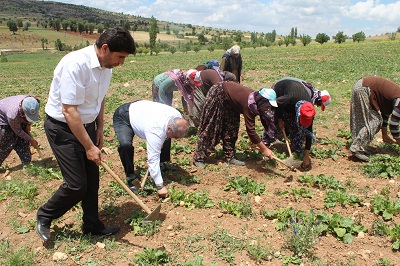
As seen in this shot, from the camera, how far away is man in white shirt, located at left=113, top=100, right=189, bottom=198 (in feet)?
12.7

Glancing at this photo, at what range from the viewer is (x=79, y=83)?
8.98 feet

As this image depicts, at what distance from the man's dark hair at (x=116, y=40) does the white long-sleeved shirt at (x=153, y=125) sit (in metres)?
1.32

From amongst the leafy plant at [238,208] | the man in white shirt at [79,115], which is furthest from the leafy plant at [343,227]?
the man in white shirt at [79,115]

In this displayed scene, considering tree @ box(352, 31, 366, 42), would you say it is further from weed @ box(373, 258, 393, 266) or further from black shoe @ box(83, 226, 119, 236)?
black shoe @ box(83, 226, 119, 236)

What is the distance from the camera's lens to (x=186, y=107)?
734cm

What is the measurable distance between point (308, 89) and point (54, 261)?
413 centimetres

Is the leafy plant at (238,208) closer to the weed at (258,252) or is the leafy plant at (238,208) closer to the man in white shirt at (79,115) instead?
the weed at (258,252)

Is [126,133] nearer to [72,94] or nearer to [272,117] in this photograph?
[72,94]

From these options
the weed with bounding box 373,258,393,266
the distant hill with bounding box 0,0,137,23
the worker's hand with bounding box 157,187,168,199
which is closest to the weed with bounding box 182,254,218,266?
the worker's hand with bounding box 157,187,168,199

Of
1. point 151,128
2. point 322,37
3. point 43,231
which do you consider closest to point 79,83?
point 151,128

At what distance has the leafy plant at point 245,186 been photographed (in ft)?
14.5

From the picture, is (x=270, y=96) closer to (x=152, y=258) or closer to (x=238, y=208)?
(x=238, y=208)

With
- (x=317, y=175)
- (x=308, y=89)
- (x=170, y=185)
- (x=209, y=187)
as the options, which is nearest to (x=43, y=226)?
(x=170, y=185)

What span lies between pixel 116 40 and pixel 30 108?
300cm
